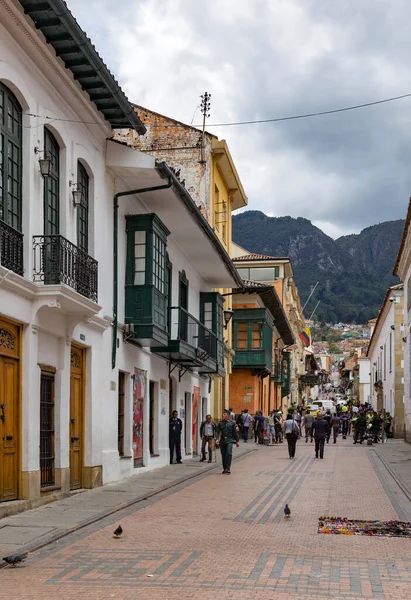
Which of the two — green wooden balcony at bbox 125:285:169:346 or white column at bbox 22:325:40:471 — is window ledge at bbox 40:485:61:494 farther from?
green wooden balcony at bbox 125:285:169:346

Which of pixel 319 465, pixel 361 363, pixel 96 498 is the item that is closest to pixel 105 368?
pixel 96 498

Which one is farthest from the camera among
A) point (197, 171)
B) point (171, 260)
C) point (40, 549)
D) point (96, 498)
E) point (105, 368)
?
point (197, 171)

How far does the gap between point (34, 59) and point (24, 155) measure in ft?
5.08

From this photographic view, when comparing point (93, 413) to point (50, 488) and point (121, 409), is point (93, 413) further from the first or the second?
point (121, 409)

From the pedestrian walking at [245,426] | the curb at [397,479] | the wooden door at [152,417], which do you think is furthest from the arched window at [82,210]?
the pedestrian walking at [245,426]

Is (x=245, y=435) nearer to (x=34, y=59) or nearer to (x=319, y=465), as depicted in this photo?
(x=319, y=465)

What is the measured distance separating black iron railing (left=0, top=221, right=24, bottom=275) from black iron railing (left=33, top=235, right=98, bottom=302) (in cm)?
45

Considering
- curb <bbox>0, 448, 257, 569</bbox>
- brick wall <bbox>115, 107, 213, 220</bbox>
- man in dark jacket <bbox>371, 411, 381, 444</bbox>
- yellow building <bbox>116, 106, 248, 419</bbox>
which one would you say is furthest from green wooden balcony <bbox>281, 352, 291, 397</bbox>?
curb <bbox>0, 448, 257, 569</bbox>

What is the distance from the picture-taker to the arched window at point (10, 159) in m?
12.2

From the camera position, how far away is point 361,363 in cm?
8062

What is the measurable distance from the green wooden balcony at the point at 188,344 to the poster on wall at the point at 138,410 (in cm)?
113

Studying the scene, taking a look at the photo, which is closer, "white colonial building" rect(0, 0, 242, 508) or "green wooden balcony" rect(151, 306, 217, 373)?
"white colonial building" rect(0, 0, 242, 508)

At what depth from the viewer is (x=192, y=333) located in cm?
2372

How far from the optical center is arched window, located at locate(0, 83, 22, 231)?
40.0ft
